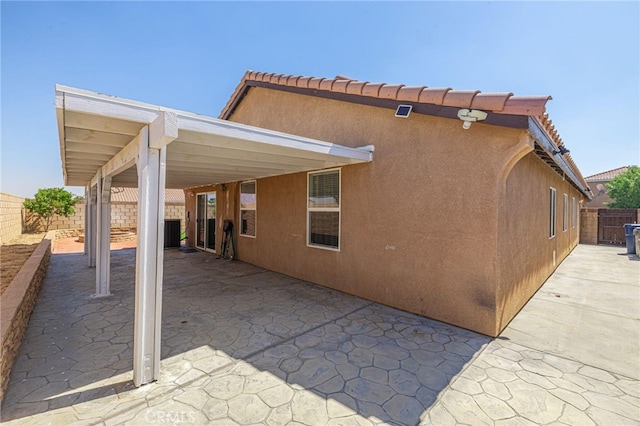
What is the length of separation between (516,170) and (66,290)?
987 cm

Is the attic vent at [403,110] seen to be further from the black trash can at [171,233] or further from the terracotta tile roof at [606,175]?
the terracotta tile roof at [606,175]

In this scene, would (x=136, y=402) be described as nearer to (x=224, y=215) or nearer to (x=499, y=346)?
(x=499, y=346)

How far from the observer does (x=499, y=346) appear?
13.3 feet

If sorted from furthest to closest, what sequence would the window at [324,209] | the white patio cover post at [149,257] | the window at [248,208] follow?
1. the window at [248,208]
2. the window at [324,209]
3. the white patio cover post at [149,257]

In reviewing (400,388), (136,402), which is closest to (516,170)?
(400,388)

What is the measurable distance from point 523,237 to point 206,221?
1185cm

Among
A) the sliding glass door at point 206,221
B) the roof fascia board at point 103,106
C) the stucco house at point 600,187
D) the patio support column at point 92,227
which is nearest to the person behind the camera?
the roof fascia board at point 103,106

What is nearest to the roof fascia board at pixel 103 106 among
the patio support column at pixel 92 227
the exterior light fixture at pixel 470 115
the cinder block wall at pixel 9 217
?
the exterior light fixture at pixel 470 115

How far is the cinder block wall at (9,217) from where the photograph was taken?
10.5 meters

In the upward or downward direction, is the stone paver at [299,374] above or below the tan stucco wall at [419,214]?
below

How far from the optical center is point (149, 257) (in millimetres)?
3113

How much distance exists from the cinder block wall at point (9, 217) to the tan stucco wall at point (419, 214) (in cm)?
1147

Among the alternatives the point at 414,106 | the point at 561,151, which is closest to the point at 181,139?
the point at 414,106

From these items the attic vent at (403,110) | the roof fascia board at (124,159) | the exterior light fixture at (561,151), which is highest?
the attic vent at (403,110)
